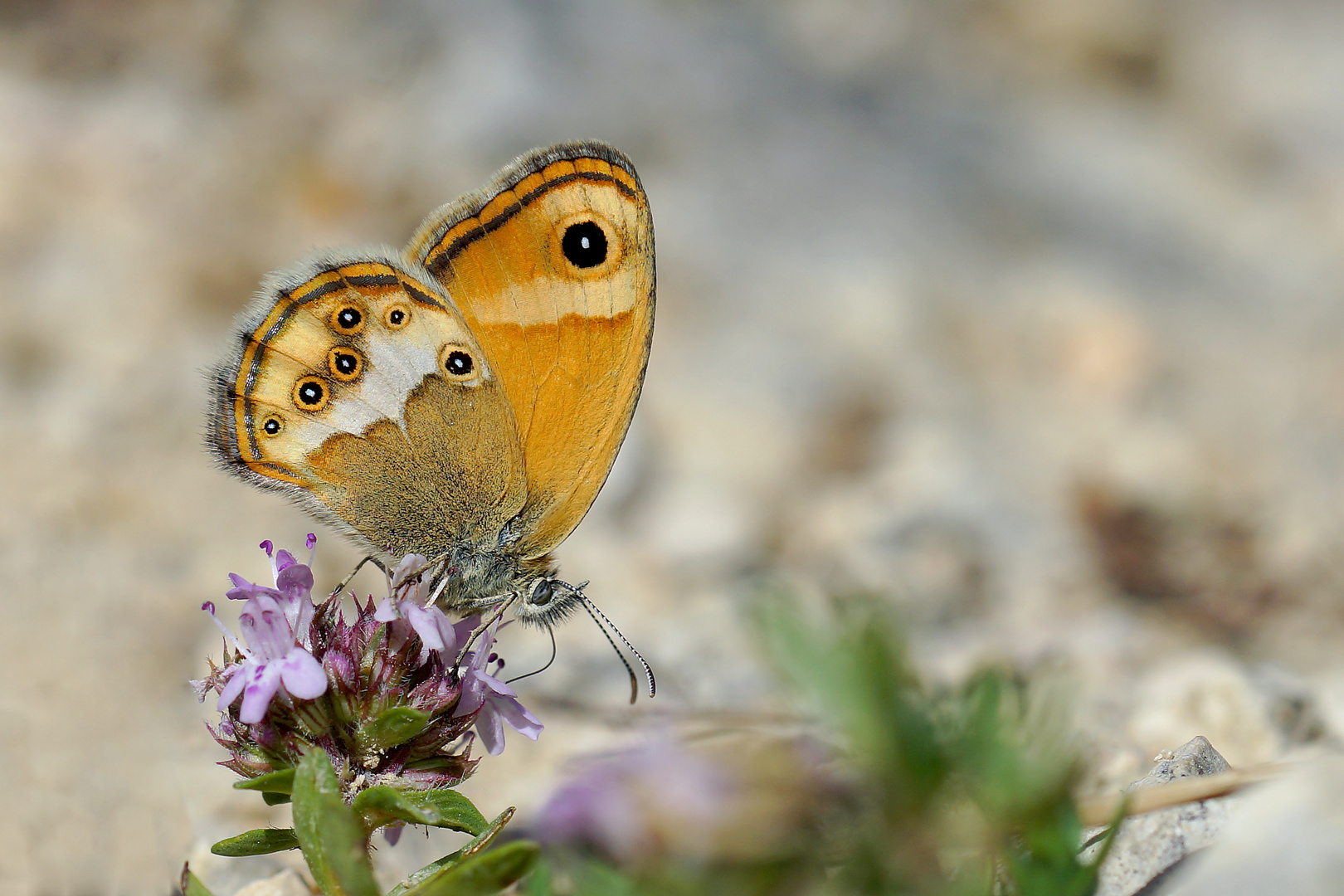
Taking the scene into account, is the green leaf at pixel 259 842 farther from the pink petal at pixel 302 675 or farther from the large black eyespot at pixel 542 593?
the large black eyespot at pixel 542 593

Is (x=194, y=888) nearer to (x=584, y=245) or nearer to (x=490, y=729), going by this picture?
(x=490, y=729)

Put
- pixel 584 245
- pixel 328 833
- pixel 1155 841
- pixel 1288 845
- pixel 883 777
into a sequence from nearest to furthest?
pixel 883 777 → pixel 1288 845 → pixel 328 833 → pixel 1155 841 → pixel 584 245

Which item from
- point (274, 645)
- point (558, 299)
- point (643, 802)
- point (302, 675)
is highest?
point (558, 299)

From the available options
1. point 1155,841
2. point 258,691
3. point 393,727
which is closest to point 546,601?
point 393,727

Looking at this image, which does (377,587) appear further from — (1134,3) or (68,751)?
(1134,3)

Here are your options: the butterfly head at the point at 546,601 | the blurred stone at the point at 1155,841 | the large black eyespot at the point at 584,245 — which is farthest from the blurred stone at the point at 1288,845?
the large black eyespot at the point at 584,245

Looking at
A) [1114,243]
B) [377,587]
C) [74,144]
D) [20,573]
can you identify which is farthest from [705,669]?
[74,144]
